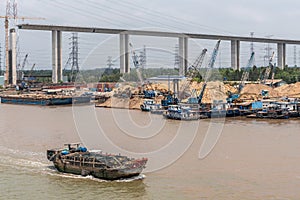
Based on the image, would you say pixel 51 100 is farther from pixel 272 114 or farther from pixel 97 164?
pixel 97 164

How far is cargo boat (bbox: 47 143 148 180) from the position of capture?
949 centimetres

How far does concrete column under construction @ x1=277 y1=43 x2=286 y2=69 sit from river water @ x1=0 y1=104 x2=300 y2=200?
3451cm

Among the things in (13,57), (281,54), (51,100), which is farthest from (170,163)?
(281,54)

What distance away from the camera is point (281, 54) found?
5291 cm

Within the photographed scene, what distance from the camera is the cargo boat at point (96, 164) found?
31.1 ft

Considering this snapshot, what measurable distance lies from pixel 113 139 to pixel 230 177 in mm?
5520

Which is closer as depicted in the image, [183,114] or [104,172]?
[104,172]

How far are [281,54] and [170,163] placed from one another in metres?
44.4

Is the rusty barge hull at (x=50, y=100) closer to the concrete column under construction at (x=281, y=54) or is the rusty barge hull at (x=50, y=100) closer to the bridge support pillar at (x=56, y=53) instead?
the bridge support pillar at (x=56, y=53)

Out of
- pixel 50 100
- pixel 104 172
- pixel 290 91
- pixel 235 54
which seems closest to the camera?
pixel 104 172

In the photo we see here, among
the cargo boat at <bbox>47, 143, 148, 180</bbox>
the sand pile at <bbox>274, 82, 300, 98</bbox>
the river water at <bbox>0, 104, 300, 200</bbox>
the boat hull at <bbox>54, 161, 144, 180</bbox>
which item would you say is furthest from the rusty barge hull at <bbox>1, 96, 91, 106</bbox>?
the boat hull at <bbox>54, 161, 144, 180</bbox>

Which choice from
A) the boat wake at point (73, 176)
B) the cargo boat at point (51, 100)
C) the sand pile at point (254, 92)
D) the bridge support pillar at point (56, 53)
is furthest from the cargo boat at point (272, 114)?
the bridge support pillar at point (56, 53)

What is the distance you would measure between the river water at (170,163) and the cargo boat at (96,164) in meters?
0.16

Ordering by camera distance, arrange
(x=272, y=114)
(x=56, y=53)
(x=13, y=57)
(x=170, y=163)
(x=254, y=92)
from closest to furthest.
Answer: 1. (x=170, y=163)
2. (x=272, y=114)
3. (x=254, y=92)
4. (x=56, y=53)
5. (x=13, y=57)
